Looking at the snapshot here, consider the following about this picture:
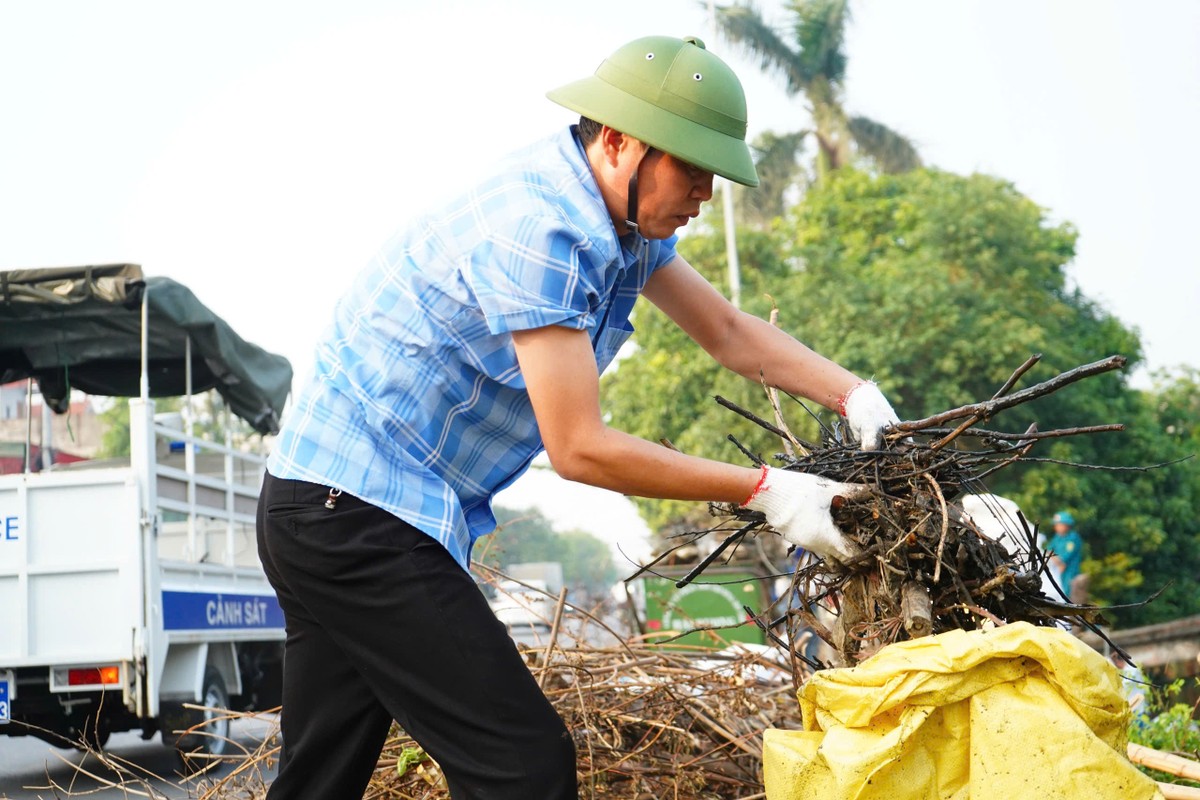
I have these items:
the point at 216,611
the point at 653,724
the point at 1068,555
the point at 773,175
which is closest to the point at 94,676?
the point at 216,611

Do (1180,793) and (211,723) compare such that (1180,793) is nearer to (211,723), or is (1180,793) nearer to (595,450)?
(595,450)

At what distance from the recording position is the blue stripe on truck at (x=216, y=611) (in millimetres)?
7844

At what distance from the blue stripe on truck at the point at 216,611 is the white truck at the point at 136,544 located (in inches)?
0.6

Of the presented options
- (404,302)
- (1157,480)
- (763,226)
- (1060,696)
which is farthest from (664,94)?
(763,226)

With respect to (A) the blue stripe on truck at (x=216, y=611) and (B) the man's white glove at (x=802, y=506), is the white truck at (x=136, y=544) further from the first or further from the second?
(B) the man's white glove at (x=802, y=506)

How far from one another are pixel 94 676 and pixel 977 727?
20.1 feet

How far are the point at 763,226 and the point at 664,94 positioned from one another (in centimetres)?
2725

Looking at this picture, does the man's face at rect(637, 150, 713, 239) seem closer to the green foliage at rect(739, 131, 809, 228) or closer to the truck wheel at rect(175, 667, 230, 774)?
the truck wheel at rect(175, 667, 230, 774)

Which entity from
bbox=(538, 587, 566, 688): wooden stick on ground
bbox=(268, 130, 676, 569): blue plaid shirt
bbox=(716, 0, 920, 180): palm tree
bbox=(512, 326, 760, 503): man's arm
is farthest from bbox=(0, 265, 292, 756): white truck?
bbox=(716, 0, 920, 180): palm tree

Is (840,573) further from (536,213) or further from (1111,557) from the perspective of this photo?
(1111,557)

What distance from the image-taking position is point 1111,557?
18172 millimetres

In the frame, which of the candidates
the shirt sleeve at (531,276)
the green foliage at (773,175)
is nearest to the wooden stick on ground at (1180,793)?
the shirt sleeve at (531,276)

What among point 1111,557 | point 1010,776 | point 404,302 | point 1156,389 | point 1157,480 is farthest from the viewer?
point 1156,389

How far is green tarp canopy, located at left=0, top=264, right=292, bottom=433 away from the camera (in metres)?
8.54
